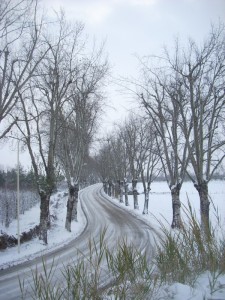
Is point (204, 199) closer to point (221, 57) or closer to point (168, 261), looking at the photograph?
point (221, 57)

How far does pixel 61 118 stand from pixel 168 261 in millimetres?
18633

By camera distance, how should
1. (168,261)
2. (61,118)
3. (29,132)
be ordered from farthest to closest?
(61,118) < (29,132) < (168,261)

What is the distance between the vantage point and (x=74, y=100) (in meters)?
24.5

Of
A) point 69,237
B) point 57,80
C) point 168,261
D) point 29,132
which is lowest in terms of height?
point 69,237

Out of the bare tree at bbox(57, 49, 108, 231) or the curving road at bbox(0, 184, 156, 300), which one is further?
the bare tree at bbox(57, 49, 108, 231)

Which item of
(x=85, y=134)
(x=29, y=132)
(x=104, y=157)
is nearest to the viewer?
(x=29, y=132)

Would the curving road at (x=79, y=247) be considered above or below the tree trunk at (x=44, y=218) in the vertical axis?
below

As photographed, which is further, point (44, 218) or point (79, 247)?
point (44, 218)

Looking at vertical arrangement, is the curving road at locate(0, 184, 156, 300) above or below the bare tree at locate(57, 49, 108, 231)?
below

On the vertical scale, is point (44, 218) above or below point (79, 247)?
above

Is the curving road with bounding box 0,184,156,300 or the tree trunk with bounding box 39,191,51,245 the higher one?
the tree trunk with bounding box 39,191,51,245

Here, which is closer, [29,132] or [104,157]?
[29,132]

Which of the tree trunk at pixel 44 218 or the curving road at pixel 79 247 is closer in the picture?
the curving road at pixel 79 247

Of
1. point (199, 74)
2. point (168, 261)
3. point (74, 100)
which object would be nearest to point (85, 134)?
point (74, 100)
